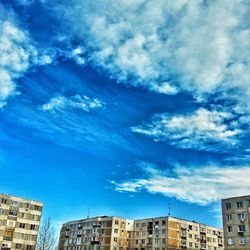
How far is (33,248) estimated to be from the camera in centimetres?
8475

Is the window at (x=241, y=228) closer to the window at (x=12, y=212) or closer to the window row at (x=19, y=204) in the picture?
the window row at (x=19, y=204)

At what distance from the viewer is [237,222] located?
7338cm

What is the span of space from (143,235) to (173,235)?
1160cm

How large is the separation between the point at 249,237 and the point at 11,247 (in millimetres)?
54121

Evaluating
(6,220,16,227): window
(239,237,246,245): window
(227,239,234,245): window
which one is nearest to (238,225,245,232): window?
(239,237,246,245): window

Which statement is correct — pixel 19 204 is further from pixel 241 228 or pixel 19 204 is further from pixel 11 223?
pixel 241 228

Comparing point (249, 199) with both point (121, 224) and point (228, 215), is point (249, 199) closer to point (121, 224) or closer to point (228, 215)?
point (228, 215)

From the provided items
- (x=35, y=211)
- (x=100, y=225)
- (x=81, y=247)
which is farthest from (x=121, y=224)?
(x=35, y=211)

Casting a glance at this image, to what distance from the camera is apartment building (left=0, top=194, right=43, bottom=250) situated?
81.9 metres

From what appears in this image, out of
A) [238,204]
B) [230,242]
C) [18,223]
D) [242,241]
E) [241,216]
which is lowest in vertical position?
[230,242]

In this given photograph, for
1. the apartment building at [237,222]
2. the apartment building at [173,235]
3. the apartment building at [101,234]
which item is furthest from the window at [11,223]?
the apartment building at [237,222]

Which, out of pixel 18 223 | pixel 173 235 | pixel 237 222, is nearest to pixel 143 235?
pixel 173 235

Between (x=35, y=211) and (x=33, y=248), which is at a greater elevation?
(x=35, y=211)

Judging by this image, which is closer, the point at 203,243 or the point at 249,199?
the point at 249,199
